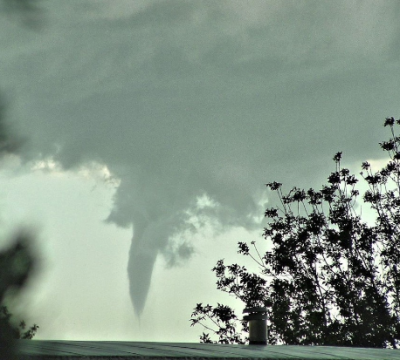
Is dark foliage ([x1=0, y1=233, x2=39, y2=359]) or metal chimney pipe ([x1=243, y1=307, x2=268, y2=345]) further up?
metal chimney pipe ([x1=243, y1=307, x2=268, y2=345])

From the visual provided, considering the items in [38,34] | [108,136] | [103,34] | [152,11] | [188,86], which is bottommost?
[38,34]

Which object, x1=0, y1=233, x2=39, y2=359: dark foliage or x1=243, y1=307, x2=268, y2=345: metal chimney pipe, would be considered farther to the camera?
x1=243, y1=307, x2=268, y2=345: metal chimney pipe

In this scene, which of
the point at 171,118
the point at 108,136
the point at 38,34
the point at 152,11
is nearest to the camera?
the point at 38,34

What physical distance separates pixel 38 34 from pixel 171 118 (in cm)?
471

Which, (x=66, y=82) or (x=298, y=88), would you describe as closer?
(x=66, y=82)

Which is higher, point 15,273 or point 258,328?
point 258,328

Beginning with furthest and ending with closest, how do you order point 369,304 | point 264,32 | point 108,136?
1. point 264,32
2. point 369,304
3. point 108,136

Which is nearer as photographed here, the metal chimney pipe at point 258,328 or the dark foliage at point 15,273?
the dark foliage at point 15,273

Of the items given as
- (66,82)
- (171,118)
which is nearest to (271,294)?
(171,118)

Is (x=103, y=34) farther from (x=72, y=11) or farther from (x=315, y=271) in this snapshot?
(x=315, y=271)

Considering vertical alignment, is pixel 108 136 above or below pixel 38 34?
above

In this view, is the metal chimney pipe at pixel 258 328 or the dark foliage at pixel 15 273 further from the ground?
the metal chimney pipe at pixel 258 328

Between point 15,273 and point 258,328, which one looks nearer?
point 15,273

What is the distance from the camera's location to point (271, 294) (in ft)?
51.0
